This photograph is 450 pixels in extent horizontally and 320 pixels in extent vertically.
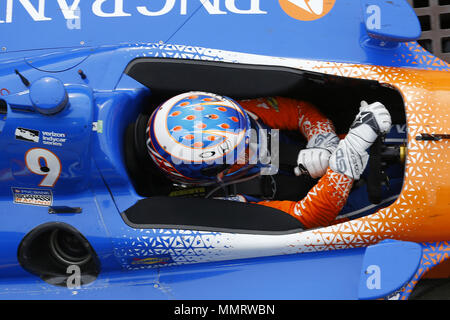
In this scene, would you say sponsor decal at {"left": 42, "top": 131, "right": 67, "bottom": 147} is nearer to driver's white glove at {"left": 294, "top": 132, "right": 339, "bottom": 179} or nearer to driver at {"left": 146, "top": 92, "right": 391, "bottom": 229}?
driver at {"left": 146, "top": 92, "right": 391, "bottom": 229}

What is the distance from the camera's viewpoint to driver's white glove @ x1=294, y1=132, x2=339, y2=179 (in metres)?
2.08

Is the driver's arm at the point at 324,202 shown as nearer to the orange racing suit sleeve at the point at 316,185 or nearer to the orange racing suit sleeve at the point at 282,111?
the orange racing suit sleeve at the point at 316,185

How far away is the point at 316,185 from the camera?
2068 mm

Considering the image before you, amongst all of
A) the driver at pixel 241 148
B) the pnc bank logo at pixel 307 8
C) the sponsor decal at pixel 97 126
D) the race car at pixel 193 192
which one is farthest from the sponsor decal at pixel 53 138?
the pnc bank logo at pixel 307 8

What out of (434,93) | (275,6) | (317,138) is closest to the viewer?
(434,93)

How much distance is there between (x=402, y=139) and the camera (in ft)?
7.43

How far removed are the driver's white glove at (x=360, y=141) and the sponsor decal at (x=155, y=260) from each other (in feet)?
2.58

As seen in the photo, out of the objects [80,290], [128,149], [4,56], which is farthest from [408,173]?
[4,56]

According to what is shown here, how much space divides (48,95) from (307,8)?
4.62 feet

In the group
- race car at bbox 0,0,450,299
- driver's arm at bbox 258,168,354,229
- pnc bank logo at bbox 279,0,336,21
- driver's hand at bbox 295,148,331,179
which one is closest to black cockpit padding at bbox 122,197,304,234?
race car at bbox 0,0,450,299

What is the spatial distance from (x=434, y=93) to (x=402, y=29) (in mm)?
371

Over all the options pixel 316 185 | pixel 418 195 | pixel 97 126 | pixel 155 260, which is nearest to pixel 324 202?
pixel 316 185

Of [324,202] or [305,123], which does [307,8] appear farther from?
[324,202]
